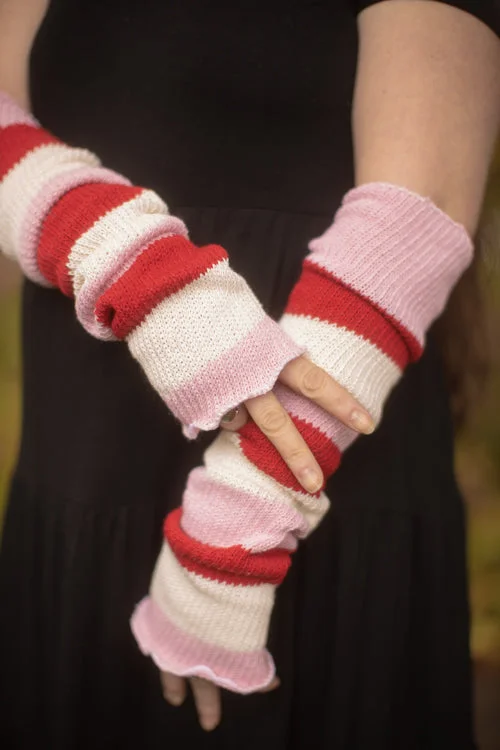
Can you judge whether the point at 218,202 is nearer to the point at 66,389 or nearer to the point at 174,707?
the point at 66,389

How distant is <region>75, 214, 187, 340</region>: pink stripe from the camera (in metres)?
0.44

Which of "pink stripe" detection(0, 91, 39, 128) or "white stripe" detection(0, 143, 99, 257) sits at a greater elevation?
"pink stripe" detection(0, 91, 39, 128)

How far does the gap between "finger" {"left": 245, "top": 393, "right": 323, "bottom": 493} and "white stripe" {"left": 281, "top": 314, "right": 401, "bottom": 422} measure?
55 mm

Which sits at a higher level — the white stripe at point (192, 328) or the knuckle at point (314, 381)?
the white stripe at point (192, 328)

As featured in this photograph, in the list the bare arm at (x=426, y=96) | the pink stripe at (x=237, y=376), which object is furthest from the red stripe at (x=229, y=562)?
the bare arm at (x=426, y=96)

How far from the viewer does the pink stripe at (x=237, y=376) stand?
431 millimetres

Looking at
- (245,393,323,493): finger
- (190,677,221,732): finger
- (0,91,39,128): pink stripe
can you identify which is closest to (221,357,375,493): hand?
(245,393,323,493): finger

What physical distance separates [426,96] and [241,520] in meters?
0.40

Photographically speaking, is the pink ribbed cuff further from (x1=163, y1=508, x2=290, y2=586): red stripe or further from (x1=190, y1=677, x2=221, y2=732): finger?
(x1=190, y1=677, x2=221, y2=732): finger

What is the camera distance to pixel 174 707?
22.8 inches

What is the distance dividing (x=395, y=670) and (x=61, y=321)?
0.51 metres

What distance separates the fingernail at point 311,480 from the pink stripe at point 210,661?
0.16m

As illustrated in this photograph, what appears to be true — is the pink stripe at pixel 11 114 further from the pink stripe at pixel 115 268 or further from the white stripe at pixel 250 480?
the white stripe at pixel 250 480

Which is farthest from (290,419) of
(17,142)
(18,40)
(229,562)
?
(18,40)
